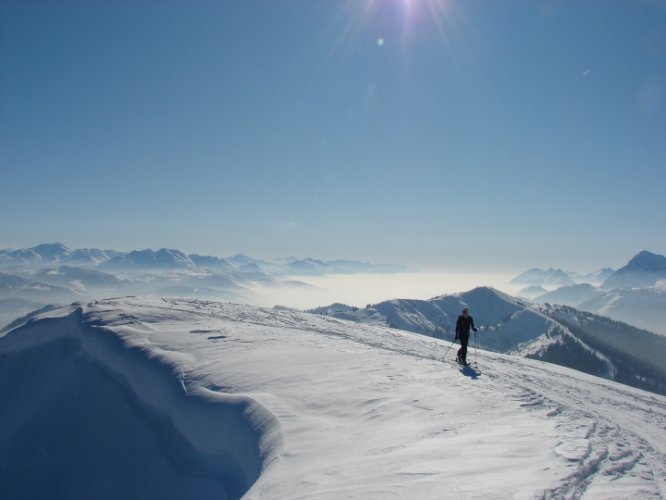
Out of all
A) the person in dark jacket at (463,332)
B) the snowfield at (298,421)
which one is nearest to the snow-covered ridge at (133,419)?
the snowfield at (298,421)

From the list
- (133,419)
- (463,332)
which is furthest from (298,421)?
(463,332)

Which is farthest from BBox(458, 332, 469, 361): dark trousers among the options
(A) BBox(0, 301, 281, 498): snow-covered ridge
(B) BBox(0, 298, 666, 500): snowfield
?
(A) BBox(0, 301, 281, 498): snow-covered ridge

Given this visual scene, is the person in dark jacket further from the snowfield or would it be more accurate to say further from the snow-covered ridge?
the snow-covered ridge

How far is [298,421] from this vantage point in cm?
1140

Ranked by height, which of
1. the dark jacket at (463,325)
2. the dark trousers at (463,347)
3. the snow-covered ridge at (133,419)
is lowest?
the snow-covered ridge at (133,419)

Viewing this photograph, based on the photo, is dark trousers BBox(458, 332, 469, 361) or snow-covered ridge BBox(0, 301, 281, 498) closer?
snow-covered ridge BBox(0, 301, 281, 498)

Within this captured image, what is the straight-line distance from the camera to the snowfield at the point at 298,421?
7.53 m

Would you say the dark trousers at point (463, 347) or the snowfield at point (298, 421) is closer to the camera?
the snowfield at point (298, 421)

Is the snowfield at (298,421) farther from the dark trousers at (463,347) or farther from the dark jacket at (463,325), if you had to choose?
the dark jacket at (463,325)

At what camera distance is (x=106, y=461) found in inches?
617

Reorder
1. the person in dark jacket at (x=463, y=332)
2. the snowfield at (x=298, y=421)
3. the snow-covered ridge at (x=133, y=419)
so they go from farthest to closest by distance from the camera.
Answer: the person in dark jacket at (x=463, y=332), the snow-covered ridge at (x=133, y=419), the snowfield at (x=298, y=421)

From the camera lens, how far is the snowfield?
24.7 ft

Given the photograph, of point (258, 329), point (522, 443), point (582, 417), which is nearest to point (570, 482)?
point (522, 443)

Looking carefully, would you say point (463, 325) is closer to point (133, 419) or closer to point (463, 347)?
point (463, 347)
